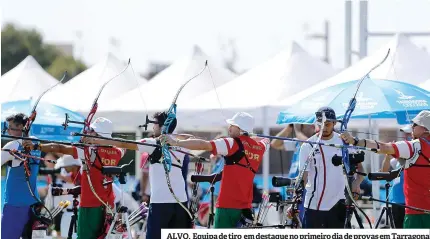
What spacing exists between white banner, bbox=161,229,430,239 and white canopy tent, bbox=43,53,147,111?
9764mm

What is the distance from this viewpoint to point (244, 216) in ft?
35.8

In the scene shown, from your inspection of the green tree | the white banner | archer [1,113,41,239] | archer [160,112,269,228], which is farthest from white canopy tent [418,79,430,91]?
the green tree

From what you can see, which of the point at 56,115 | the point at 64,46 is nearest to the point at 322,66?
the point at 56,115

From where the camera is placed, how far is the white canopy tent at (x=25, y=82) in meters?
19.2

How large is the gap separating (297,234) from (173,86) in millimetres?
9934

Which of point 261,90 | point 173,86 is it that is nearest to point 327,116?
point 261,90

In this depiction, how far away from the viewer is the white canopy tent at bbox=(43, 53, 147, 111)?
1972cm

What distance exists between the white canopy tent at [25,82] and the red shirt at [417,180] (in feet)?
33.7

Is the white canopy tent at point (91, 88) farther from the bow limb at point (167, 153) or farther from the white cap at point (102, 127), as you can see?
the bow limb at point (167, 153)

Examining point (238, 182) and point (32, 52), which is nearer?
point (238, 182)

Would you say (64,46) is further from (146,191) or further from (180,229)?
(180,229)

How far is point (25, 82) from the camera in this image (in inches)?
780

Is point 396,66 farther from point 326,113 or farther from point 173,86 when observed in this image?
point 173,86

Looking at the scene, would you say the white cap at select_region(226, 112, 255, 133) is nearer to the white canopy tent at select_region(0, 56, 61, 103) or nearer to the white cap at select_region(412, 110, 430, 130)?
the white cap at select_region(412, 110, 430, 130)
